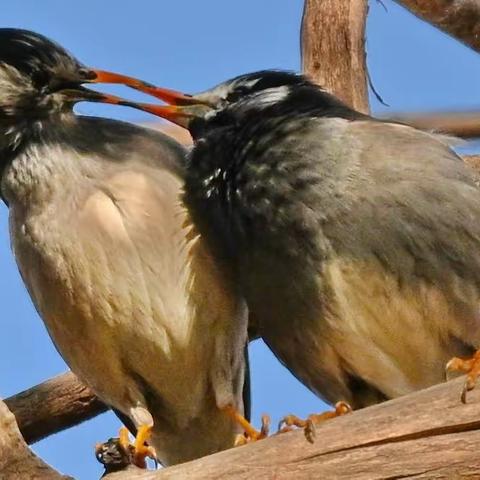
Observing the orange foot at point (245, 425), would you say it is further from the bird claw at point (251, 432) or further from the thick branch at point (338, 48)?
the thick branch at point (338, 48)

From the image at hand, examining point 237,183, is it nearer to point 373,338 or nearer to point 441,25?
point 373,338

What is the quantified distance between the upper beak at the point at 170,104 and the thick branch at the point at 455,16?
2.46 feet

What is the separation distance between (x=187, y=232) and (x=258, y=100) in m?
0.38

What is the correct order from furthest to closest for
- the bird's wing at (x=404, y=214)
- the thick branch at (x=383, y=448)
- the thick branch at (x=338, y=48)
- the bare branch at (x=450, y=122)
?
the thick branch at (x=338, y=48), the bare branch at (x=450, y=122), the bird's wing at (x=404, y=214), the thick branch at (x=383, y=448)

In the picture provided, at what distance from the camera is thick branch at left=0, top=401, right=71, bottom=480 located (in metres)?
2.64

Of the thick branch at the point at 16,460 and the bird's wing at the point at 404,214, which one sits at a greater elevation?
the bird's wing at the point at 404,214

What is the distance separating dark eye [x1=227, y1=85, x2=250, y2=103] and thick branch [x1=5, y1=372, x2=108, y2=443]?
1025 mm

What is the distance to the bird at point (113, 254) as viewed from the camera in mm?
2988

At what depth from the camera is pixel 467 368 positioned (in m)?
2.57

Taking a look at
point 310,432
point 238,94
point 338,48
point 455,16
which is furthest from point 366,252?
point 338,48

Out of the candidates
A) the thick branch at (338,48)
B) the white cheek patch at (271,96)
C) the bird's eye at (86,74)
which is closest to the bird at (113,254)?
the bird's eye at (86,74)

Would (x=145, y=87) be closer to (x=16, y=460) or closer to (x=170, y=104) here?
(x=170, y=104)

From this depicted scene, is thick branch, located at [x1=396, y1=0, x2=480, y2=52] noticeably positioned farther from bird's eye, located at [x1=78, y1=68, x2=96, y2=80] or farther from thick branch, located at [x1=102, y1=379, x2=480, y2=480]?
thick branch, located at [x1=102, y1=379, x2=480, y2=480]

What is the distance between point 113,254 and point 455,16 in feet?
3.95
